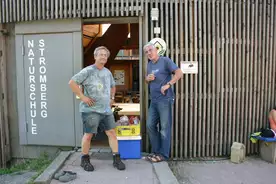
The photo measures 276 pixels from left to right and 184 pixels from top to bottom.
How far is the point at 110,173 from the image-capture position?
3852mm

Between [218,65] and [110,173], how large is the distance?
2.96 metres

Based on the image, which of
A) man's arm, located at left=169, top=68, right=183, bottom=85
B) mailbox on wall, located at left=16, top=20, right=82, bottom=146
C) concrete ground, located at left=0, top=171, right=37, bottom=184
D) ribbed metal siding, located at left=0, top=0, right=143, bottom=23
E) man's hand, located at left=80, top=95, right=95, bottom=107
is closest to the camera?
man's hand, located at left=80, top=95, right=95, bottom=107

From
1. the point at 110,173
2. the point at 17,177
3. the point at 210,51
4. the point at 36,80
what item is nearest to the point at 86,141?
the point at 110,173

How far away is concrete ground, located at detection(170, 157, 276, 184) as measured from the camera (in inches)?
164

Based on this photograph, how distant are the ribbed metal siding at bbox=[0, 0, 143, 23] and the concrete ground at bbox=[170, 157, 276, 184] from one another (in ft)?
10.3

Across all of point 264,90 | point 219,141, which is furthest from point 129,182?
point 264,90

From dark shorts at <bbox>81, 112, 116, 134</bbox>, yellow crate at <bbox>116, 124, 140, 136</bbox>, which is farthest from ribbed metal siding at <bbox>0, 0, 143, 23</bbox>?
yellow crate at <bbox>116, 124, 140, 136</bbox>

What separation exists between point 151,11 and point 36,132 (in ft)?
11.4

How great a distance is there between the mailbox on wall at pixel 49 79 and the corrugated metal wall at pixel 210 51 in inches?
13.2

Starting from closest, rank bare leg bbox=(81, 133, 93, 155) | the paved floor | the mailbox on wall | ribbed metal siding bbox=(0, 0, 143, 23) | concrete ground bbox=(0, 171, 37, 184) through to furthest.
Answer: the paved floor
bare leg bbox=(81, 133, 93, 155)
concrete ground bbox=(0, 171, 37, 184)
ribbed metal siding bbox=(0, 0, 143, 23)
the mailbox on wall

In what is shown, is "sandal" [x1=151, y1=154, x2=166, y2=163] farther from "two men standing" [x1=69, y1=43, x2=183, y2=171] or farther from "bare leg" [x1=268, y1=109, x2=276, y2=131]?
"bare leg" [x1=268, y1=109, x2=276, y2=131]

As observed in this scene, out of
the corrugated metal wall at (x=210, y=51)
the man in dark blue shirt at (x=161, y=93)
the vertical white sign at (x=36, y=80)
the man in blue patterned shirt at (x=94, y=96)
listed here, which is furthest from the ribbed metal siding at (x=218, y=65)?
the vertical white sign at (x=36, y=80)

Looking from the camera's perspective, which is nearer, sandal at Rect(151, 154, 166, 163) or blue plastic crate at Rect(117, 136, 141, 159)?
sandal at Rect(151, 154, 166, 163)

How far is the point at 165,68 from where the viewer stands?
4223 millimetres
